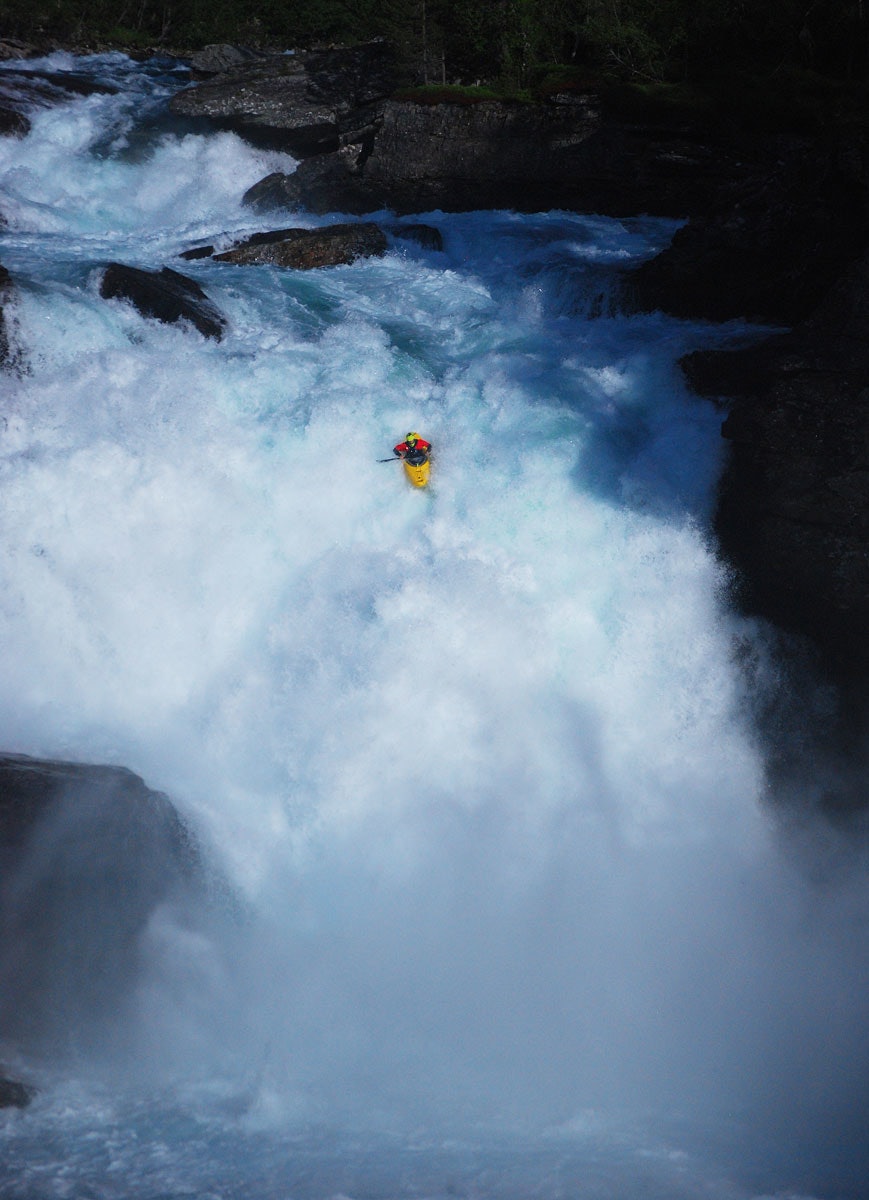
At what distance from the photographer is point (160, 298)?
1212 centimetres

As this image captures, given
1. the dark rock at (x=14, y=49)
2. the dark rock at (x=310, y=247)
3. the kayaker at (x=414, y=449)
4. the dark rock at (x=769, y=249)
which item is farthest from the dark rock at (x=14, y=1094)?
the dark rock at (x=14, y=49)

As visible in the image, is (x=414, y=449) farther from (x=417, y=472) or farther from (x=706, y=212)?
(x=706, y=212)

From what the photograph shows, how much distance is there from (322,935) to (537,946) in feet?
6.10

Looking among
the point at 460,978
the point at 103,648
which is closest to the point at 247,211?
the point at 103,648

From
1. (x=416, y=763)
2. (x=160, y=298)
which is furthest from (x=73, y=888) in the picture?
(x=160, y=298)

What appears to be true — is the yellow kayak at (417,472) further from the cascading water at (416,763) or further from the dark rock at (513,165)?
the dark rock at (513,165)

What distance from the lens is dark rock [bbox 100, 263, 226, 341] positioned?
1191 cm

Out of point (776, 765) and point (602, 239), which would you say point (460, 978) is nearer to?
point (776, 765)

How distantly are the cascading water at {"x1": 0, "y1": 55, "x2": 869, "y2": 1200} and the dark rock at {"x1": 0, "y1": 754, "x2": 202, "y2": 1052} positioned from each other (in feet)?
0.81

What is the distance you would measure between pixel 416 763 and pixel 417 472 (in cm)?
342

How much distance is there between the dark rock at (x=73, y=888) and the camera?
22.7 feet

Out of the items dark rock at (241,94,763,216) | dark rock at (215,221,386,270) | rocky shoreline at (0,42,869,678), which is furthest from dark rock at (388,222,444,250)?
dark rock at (241,94,763,216)

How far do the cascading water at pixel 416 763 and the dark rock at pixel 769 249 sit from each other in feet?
3.85

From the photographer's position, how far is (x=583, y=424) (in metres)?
11.0
